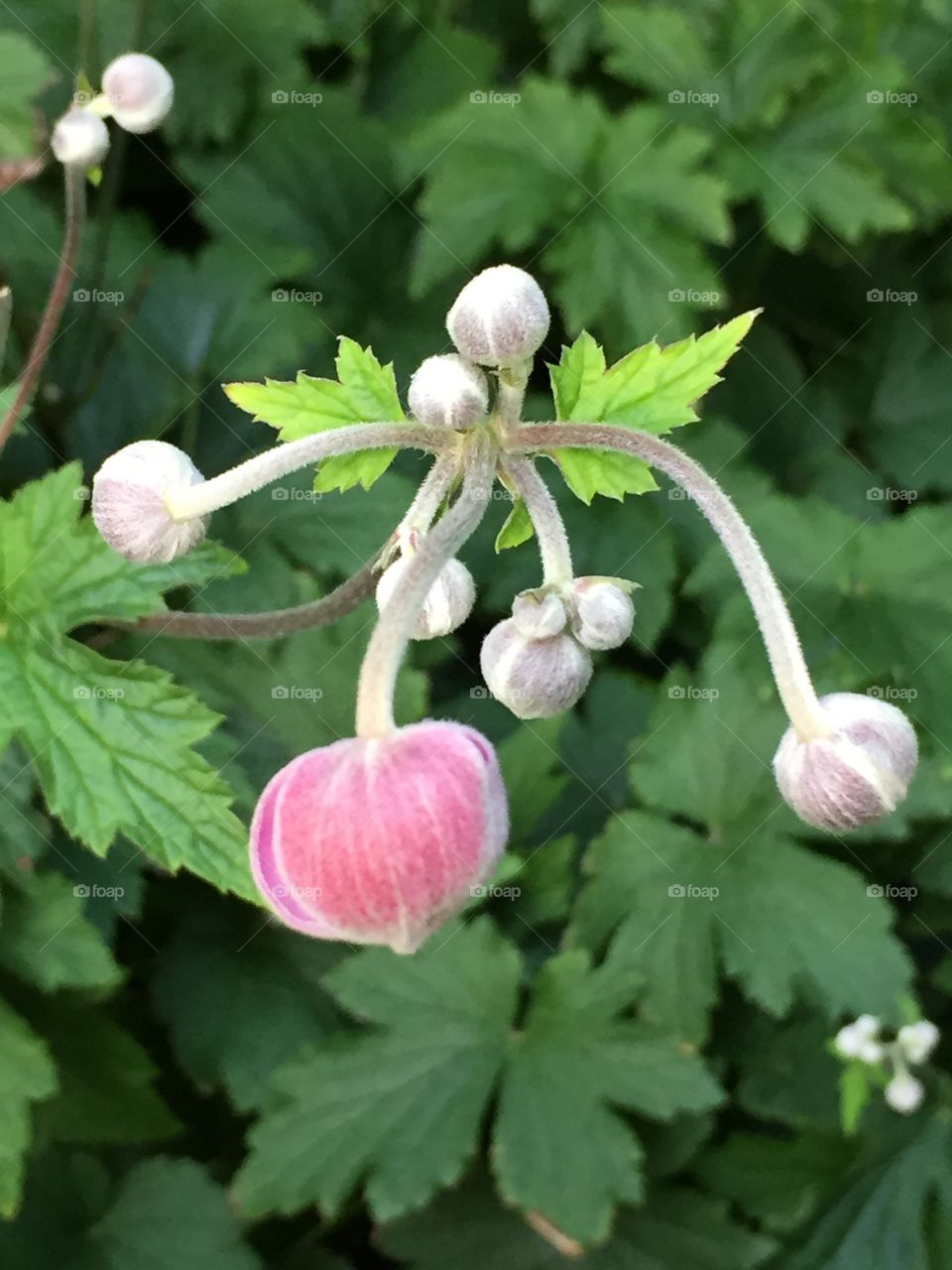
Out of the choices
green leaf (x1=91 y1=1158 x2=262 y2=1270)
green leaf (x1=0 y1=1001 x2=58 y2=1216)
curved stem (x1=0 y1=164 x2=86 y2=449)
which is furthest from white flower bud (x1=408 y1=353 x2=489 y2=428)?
green leaf (x1=91 y1=1158 x2=262 y2=1270)

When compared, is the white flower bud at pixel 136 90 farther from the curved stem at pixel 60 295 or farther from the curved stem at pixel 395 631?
the curved stem at pixel 395 631

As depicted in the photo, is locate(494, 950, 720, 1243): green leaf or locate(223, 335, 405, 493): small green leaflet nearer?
locate(223, 335, 405, 493): small green leaflet

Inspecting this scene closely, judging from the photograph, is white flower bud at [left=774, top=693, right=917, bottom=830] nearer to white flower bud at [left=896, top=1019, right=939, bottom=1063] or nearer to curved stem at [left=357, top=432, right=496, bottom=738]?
curved stem at [left=357, top=432, right=496, bottom=738]

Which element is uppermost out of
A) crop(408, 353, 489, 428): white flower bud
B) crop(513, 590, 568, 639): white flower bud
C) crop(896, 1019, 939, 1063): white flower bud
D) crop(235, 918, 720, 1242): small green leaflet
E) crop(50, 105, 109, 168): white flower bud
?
crop(50, 105, 109, 168): white flower bud

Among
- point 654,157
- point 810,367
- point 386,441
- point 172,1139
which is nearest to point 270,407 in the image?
point 386,441

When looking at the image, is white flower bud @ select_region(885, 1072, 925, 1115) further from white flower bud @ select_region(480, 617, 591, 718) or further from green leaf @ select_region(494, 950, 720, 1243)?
white flower bud @ select_region(480, 617, 591, 718)

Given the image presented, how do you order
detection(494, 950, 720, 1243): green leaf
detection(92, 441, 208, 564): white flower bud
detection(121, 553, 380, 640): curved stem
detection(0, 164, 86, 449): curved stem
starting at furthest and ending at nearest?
detection(494, 950, 720, 1243): green leaf → detection(0, 164, 86, 449): curved stem → detection(121, 553, 380, 640): curved stem → detection(92, 441, 208, 564): white flower bud

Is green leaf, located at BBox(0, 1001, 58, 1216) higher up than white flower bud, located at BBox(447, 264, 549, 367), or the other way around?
white flower bud, located at BBox(447, 264, 549, 367)

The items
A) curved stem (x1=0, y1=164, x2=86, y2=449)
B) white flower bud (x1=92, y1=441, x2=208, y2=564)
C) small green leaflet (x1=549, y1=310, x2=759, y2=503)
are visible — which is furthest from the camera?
curved stem (x1=0, y1=164, x2=86, y2=449)

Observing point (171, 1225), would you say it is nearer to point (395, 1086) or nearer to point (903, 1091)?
point (395, 1086)

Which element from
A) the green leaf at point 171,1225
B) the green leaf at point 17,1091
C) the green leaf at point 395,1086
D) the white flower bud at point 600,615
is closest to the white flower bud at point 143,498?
the white flower bud at point 600,615
